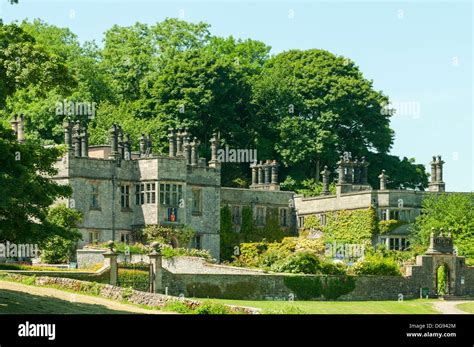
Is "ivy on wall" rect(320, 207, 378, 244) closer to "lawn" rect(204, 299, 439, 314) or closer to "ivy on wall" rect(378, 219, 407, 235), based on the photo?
"ivy on wall" rect(378, 219, 407, 235)

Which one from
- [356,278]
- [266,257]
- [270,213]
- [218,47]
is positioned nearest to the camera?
[356,278]

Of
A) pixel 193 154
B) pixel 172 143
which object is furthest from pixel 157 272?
pixel 172 143

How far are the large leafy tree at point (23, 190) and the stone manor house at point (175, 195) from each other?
1133 inches

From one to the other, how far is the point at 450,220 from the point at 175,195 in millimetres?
15367

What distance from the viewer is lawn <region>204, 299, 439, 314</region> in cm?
5618

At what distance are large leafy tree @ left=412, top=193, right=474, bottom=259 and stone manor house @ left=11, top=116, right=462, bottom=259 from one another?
123 centimetres

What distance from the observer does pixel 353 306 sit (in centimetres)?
6022

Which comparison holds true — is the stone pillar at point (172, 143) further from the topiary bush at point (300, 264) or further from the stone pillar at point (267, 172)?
the topiary bush at point (300, 264)

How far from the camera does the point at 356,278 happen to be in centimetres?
6500

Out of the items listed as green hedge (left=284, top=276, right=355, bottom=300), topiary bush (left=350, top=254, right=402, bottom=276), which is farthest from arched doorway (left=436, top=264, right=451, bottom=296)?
green hedge (left=284, top=276, right=355, bottom=300)

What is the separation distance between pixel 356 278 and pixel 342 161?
2068 cm
